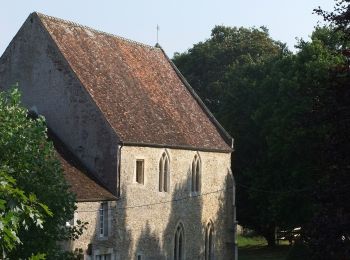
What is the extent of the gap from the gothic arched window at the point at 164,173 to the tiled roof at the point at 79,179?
4.52 m

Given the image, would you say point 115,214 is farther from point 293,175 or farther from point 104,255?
point 293,175

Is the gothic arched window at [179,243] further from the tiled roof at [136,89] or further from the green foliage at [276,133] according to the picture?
the green foliage at [276,133]

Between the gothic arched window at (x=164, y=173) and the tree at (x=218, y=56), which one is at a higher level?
the tree at (x=218, y=56)

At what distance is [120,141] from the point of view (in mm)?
34219

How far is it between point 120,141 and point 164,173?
4.74 metres

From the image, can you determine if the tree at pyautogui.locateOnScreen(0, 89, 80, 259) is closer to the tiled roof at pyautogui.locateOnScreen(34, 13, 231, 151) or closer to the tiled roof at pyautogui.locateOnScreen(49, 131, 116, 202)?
the tiled roof at pyautogui.locateOnScreen(49, 131, 116, 202)

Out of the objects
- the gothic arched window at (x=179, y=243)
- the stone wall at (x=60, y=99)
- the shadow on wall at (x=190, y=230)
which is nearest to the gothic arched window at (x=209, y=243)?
the shadow on wall at (x=190, y=230)

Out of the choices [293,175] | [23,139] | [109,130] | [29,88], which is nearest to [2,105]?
[23,139]

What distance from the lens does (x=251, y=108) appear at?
168 feet

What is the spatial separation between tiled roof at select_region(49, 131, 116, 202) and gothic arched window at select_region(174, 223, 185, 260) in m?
6.77

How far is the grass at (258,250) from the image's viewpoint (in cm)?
5328

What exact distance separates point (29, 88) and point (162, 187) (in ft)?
26.6

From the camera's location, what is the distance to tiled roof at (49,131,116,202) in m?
31.7

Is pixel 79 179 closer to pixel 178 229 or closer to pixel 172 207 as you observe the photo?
pixel 172 207
